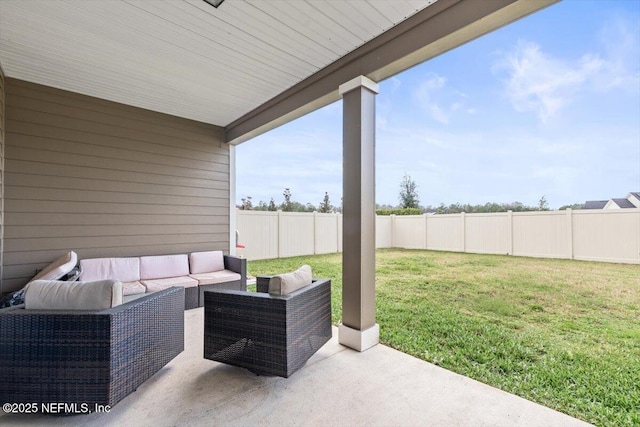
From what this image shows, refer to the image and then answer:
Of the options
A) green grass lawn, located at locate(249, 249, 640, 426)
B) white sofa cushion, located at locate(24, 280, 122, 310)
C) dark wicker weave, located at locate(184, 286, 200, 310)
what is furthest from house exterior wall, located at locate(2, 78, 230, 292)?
green grass lawn, located at locate(249, 249, 640, 426)

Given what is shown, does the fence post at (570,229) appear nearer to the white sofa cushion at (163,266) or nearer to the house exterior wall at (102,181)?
the house exterior wall at (102,181)

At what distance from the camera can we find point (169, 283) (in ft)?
12.6

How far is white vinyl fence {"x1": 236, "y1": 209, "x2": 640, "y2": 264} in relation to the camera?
570cm

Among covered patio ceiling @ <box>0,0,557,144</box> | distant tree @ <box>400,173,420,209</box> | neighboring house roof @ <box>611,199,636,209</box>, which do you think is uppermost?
covered patio ceiling @ <box>0,0,557,144</box>

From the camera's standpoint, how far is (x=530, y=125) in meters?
6.60

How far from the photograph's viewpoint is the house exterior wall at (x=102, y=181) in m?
3.45

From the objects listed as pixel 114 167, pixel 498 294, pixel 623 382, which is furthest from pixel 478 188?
pixel 114 167

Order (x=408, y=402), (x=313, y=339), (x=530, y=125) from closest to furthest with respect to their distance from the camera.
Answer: (x=408, y=402) < (x=313, y=339) < (x=530, y=125)

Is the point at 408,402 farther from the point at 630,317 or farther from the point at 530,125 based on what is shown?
the point at 530,125

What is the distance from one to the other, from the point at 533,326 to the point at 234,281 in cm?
400

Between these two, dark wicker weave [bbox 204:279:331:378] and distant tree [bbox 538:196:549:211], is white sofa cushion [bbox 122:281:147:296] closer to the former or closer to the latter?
dark wicker weave [bbox 204:279:331:378]

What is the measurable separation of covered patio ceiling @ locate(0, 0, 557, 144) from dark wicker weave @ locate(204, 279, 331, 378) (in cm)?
225

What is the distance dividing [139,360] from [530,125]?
8.32 m

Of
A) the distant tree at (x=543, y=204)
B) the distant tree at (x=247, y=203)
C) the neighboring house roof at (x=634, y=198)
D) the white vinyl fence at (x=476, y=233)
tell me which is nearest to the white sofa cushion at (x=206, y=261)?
the white vinyl fence at (x=476, y=233)
